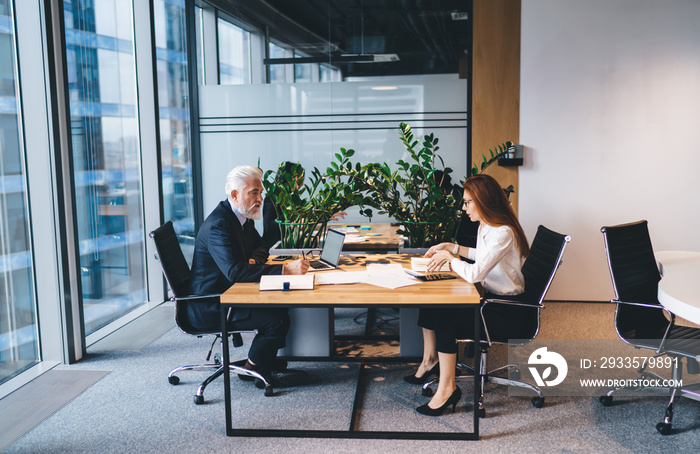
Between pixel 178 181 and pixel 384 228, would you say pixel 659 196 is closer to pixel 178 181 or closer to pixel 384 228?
pixel 384 228

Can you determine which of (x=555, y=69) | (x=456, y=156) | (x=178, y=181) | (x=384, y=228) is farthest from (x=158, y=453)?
(x=555, y=69)

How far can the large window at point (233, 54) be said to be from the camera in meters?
6.13

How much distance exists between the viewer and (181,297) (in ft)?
11.5

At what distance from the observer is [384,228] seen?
211 inches

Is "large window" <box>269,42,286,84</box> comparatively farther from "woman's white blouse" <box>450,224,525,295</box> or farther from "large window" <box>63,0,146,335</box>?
"woman's white blouse" <box>450,224,525,295</box>

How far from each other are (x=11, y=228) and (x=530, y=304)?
3237mm

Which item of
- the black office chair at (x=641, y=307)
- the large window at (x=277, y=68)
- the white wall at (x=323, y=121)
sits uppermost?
the large window at (x=277, y=68)

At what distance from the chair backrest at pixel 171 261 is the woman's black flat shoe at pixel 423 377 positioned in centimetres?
150

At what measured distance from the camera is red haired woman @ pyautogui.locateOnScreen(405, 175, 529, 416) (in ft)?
10.6

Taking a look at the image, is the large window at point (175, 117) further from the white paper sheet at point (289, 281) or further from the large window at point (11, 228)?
the white paper sheet at point (289, 281)

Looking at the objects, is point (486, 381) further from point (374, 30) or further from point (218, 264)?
point (374, 30)

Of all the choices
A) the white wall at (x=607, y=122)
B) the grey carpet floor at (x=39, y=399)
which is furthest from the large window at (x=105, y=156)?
the white wall at (x=607, y=122)

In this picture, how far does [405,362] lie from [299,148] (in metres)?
2.99

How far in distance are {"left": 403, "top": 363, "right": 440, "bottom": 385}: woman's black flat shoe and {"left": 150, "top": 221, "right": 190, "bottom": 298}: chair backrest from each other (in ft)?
4.91
